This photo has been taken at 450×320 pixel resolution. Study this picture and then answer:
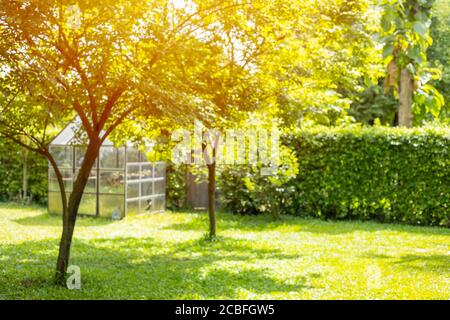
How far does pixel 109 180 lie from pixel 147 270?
6988 millimetres

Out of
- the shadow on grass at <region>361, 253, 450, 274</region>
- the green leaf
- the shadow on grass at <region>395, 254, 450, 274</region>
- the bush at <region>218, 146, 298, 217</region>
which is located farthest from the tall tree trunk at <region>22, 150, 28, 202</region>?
the green leaf

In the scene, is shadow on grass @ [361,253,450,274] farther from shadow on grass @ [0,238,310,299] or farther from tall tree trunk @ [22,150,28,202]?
tall tree trunk @ [22,150,28,202]

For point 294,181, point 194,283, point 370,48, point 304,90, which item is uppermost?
point 370,48

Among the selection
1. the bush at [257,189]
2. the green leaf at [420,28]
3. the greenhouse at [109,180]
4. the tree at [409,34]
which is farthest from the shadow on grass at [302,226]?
the green leaf at [420,28]

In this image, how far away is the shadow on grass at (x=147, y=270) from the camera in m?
7.28

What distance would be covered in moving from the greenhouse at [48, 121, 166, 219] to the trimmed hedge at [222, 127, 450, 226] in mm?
2318

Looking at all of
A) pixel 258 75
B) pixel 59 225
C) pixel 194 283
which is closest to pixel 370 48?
pixel 258 75

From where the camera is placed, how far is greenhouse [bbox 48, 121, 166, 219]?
1528cm

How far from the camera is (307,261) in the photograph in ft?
31.0

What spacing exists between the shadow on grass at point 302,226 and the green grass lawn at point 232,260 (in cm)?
2

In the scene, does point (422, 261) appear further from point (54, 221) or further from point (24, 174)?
point (24, 174)

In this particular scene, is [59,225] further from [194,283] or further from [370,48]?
[370,48]
